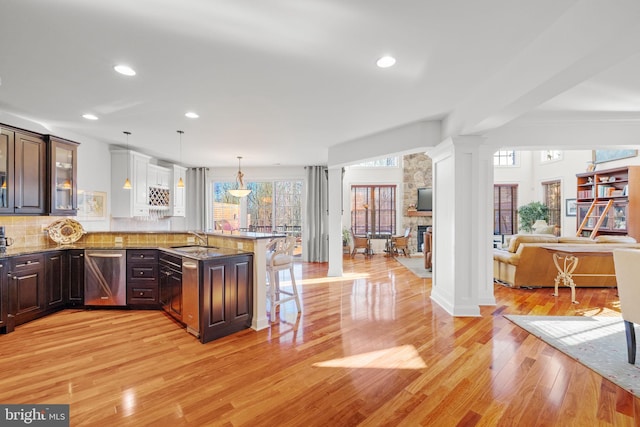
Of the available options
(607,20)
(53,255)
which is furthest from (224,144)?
(607,20)

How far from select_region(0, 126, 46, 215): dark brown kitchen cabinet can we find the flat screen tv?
880 centimetres

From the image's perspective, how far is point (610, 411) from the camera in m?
1.98

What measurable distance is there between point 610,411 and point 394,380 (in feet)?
4.59

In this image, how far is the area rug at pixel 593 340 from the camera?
95.6 inches

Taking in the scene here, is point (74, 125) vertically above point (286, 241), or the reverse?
point (74, 125)

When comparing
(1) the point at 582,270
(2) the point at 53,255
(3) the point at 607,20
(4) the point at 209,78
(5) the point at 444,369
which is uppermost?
(4) the point at 209,78

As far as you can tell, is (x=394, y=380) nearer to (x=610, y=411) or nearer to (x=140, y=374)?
(x=610, y=411)

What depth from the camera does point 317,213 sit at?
8062 mm

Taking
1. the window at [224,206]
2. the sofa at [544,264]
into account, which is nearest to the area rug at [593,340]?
the sofa at [544,264]

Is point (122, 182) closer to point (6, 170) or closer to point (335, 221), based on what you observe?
point (6, 170)

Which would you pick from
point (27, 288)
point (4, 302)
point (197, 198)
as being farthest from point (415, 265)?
point (4, 302)

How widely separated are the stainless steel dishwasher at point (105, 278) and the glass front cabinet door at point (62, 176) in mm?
889

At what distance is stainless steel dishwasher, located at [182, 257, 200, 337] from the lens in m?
3.08

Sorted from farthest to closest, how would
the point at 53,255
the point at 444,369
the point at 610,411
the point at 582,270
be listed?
the point at 582,270, the point at 53,255, the point at 444,369, the point at 610,411
